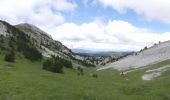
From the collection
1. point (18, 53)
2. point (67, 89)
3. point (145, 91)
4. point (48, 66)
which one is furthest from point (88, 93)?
point (18, 53)

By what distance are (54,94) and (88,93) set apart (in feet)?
14.9

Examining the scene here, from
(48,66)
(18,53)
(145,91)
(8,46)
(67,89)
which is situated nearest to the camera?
(67,89)

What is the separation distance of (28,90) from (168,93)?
18.6 m

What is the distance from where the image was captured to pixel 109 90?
155 ft

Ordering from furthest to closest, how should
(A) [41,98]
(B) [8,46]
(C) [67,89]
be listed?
(B) [8,46]
(C) [67,89]
(A) [41,98]

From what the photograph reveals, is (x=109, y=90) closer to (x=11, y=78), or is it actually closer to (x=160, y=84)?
(x=160, y=84)

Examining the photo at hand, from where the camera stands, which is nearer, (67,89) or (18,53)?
(67,89)

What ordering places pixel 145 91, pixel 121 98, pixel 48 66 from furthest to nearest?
pixel 48 66 → pixel 145 91 → pixel 121 98

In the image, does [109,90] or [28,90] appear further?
[109,90]

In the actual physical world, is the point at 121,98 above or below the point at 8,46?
below

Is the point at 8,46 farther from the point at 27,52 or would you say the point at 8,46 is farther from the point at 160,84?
the point at 160,84

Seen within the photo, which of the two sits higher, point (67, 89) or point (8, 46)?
point (8, 46)

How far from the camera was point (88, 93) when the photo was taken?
1663 inches

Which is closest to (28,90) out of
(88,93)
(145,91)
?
(88,93)
